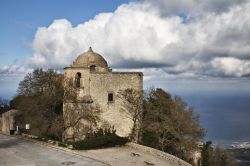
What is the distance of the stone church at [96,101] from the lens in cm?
3981

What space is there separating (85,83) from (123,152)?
1075 cm

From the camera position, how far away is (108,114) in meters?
40.9

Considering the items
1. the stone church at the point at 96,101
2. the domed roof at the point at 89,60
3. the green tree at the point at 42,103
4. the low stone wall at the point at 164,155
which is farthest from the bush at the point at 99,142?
the domed roof at the point at 89,60

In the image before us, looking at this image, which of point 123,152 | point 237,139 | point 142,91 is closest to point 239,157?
point 237,139

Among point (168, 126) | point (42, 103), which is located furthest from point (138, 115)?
point (42, 103)

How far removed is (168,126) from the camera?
43.2m

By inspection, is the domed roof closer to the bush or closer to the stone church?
the stone church

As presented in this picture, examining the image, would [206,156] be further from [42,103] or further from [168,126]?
[42,103]

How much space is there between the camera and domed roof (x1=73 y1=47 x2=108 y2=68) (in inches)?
1705

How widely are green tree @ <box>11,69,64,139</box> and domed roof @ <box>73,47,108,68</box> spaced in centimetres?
278

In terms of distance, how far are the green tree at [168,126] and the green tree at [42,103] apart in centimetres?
976

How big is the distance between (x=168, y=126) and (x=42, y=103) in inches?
561

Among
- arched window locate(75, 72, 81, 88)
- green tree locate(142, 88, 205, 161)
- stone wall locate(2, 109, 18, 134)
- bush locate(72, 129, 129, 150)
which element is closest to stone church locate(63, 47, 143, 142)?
arched window locate(75, 72, 81, 88)

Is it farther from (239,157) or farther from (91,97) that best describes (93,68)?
(239,157)
